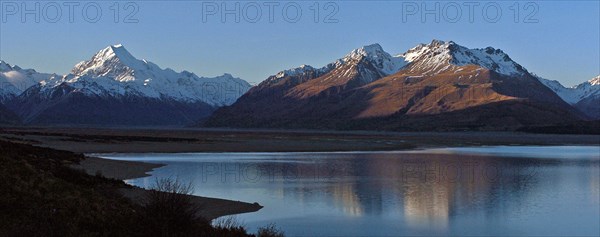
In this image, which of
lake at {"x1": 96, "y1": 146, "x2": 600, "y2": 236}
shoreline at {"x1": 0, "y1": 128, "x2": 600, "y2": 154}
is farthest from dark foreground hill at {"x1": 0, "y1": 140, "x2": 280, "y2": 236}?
shoreline at {"x1": 0, "y1": 128, "x2": 600, "y2": 154}

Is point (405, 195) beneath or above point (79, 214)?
beneath

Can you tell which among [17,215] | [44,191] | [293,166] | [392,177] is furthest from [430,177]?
[17,215]

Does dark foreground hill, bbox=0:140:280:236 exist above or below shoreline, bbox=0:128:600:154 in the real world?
below

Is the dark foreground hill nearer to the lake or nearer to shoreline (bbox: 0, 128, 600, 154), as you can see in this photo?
the lake

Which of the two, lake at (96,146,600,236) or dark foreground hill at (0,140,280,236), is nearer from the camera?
dark foreground hill at (0,140,280,236)

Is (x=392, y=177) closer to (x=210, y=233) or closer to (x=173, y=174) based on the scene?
(x=173, y=174)

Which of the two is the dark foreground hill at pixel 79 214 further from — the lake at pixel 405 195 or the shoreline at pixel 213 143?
the shoreline at pixel 213 143

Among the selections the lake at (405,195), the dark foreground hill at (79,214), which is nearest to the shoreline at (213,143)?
the lake at (405,195)

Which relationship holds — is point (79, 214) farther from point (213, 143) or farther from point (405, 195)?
point (213, 143)

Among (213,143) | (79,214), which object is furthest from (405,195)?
(213,143)
